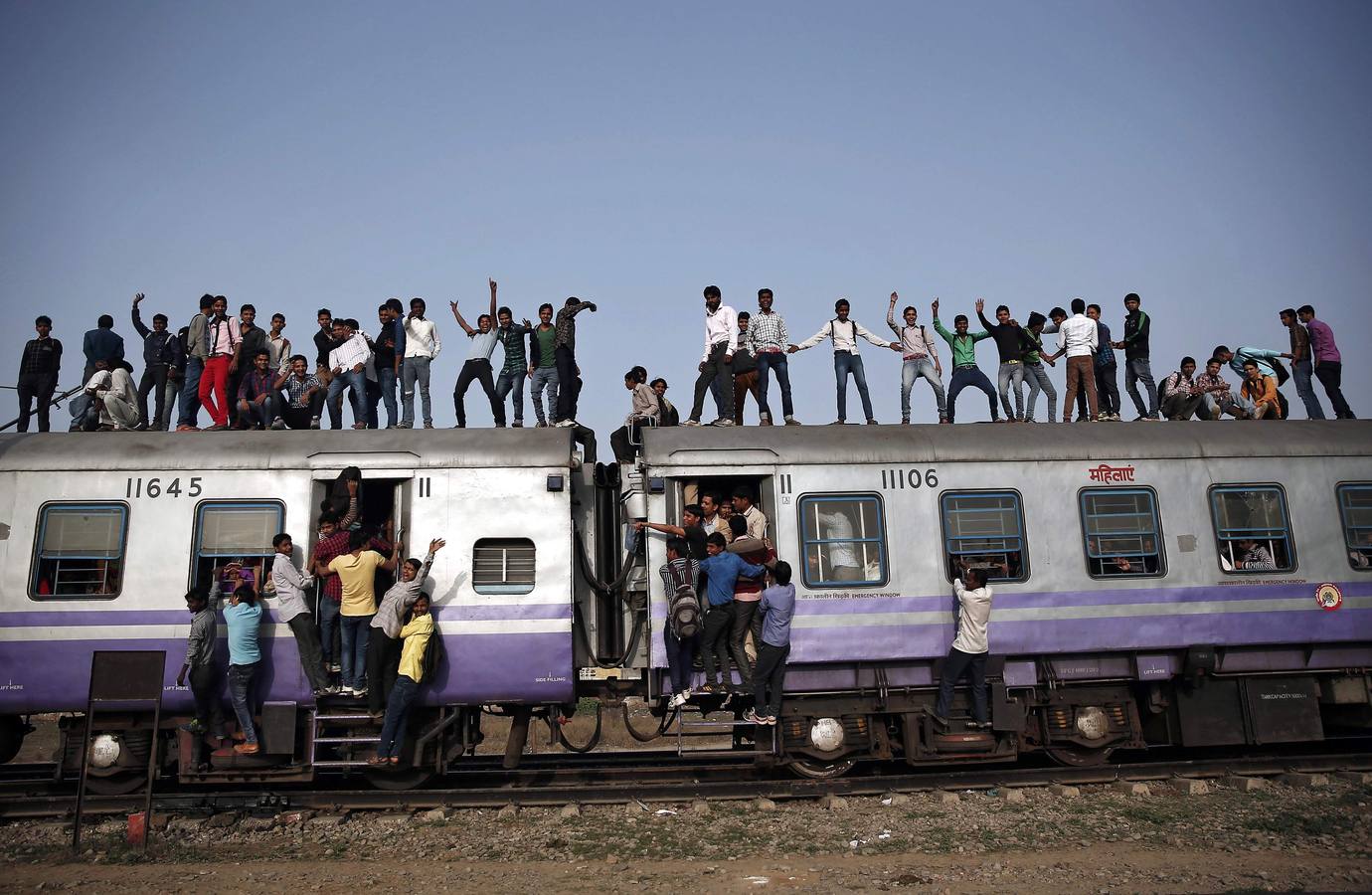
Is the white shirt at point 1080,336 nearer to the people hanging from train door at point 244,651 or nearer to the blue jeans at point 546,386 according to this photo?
the blue jeans at point 546,386

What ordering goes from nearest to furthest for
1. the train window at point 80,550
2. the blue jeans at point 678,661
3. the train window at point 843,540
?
the train window at point 80,550, the blue jeans at point 678,661, the train window at point 843,540

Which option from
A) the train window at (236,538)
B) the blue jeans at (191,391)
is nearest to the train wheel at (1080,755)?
the train window at (236,538)

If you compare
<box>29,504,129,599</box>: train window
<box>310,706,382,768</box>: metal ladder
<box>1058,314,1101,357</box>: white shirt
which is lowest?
<box>310,706,382,768</box>: metal ladder

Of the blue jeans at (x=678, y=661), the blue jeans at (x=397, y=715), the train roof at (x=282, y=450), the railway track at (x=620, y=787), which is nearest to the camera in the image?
the railway track at (x=620, y=787)

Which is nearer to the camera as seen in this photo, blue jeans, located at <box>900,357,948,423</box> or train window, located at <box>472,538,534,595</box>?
train window, located at <box>472,538,534,595</box>

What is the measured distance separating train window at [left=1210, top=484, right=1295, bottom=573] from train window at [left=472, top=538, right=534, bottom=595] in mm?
8140

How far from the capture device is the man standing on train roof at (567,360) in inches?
549

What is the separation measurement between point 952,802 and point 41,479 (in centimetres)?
1052

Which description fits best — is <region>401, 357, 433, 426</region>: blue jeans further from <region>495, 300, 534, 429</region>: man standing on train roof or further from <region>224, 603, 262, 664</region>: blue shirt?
<region>224, 603, 262, 664</region>: blue shirt

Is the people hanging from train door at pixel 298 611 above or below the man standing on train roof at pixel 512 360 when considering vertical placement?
below

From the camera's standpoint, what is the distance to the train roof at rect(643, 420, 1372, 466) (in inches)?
465

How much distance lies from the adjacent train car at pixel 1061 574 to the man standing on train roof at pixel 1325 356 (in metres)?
2.26

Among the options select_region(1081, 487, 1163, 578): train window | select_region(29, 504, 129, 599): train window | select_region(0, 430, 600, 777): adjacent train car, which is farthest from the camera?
select_region(1081, 487, 1163, 578): train window

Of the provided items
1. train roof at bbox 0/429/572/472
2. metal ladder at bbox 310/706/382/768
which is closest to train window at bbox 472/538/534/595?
train roof at bbox 0/429/572/472
